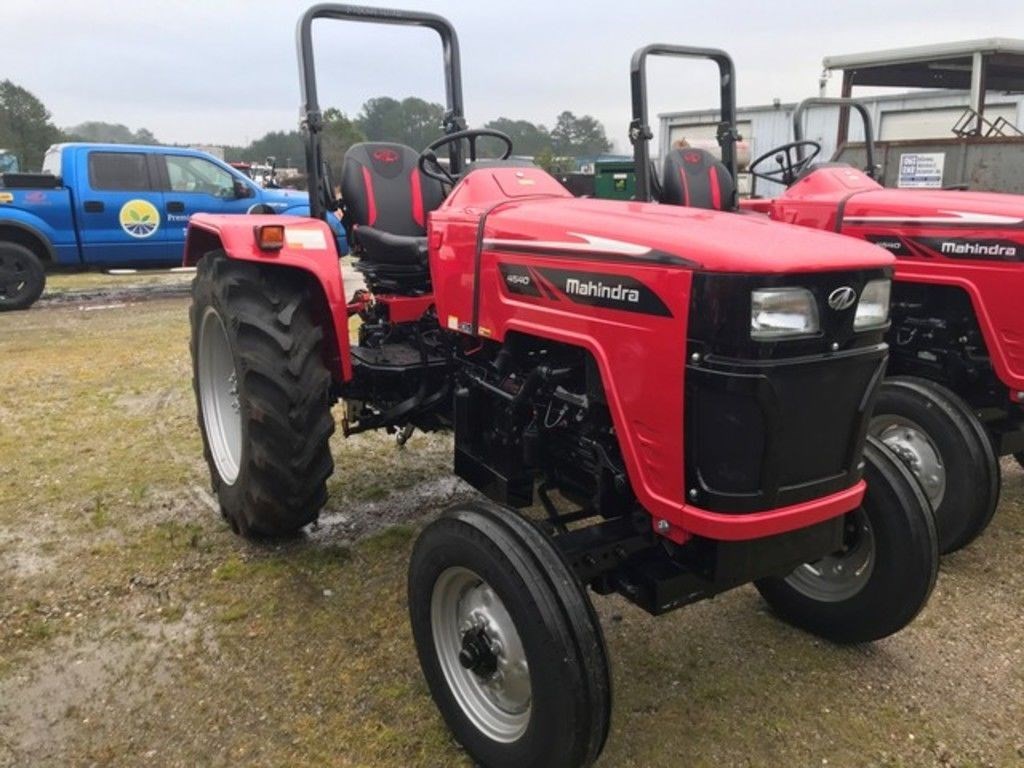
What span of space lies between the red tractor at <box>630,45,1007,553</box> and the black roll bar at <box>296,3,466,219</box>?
0.86 meters

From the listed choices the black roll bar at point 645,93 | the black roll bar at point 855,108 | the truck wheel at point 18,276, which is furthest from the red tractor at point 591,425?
the truck wheel at point 18,276

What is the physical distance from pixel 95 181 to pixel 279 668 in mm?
9246

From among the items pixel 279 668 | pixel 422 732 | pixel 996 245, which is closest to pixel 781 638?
pixel 422 732

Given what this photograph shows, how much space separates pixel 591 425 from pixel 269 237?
147 centimetres

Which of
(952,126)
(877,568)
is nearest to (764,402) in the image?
(877,568)

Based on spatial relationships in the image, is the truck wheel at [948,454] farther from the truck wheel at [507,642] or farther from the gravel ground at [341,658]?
the truck wheel at [507,642]

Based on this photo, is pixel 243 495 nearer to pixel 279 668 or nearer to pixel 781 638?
pixel 279 668

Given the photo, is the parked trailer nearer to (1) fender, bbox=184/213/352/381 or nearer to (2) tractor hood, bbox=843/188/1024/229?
(2) tractor hood, bbox=843/188/1024/229

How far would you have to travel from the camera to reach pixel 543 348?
2512 mm

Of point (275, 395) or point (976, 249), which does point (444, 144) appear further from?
point (976, 249)

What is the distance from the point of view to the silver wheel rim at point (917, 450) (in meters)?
3.36

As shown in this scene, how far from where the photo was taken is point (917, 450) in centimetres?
345

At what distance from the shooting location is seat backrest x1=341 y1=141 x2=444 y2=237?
3.76 m

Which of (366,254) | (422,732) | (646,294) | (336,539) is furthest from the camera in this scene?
(366,254)
